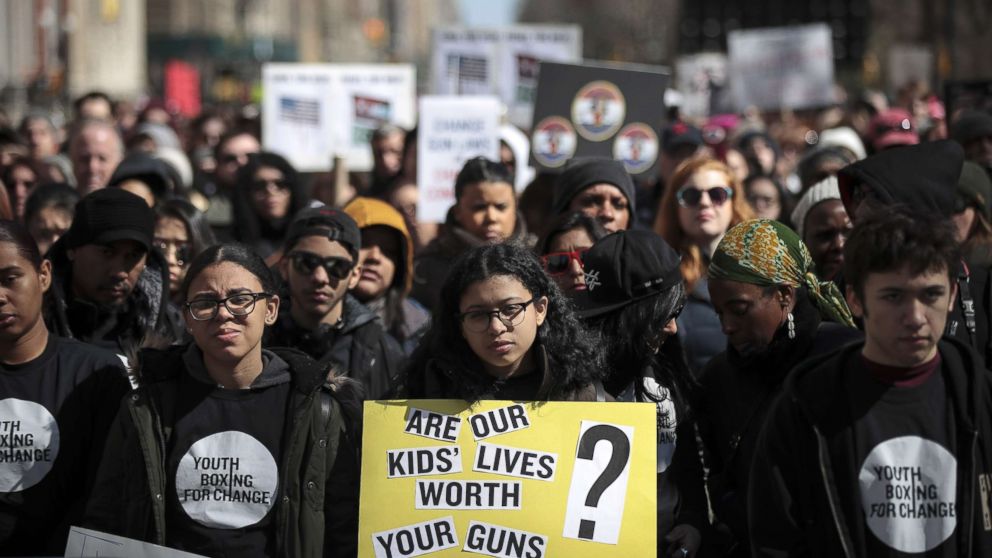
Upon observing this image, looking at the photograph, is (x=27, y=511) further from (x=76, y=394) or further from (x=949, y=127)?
(x=949, y=127)

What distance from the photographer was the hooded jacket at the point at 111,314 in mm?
5242

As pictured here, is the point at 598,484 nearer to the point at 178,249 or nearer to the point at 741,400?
the point at 741,400

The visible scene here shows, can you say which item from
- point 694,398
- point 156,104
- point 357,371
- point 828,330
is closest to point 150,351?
point 357,371

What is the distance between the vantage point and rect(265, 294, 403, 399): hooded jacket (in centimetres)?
543

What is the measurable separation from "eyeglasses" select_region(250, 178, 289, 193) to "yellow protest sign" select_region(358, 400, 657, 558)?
367 cm

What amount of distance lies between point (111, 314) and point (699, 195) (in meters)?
2.67

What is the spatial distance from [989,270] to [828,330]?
902 millimetres

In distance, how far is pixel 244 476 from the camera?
4.24 meters

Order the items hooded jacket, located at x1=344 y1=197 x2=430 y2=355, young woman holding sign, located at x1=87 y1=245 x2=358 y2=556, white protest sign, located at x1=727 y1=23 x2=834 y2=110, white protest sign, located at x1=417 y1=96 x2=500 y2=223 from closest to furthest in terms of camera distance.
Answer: young woman holding sign, located at x1=87 y1=245 x2=358 y2=556 < hooded jacket, located at x1=344 y1=197 x2=430 y2=355 < white protest sign, located at x1=417 y1=96 x2=500 y2=223 < white protest sign, located at x1=727 y1=23 x2=834 y2=110

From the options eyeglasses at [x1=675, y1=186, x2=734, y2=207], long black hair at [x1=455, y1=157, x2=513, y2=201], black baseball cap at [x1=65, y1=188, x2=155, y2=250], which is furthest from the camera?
long black hair at [x1=455, y1=157, x2=513, y2=201]

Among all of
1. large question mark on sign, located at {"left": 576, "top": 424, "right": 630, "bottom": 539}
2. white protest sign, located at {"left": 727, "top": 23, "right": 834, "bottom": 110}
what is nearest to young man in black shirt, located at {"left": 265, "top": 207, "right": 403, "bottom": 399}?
large question mark on sign, located at {"left": 576, "top": 424, "right": 630, "bottom": 539}

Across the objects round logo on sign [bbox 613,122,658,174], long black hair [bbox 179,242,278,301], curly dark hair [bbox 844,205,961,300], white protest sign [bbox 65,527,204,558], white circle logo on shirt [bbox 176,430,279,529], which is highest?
round logo on sign [bbox 613,122,658,174]

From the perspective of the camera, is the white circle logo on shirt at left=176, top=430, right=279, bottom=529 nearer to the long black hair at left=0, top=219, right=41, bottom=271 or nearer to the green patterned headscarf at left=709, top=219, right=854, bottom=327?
the long black hair at left=0, top=219, right=41, bottom=271

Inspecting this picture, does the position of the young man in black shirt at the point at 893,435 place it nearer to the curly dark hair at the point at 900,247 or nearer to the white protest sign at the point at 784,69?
the curly dark hair at the point at 900,247
